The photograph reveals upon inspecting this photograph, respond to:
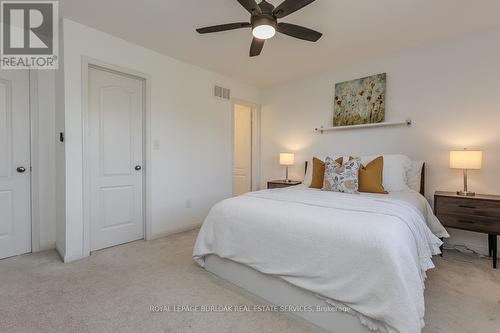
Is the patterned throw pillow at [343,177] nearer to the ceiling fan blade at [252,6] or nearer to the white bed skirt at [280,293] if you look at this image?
the white bed skirt at [280,293]

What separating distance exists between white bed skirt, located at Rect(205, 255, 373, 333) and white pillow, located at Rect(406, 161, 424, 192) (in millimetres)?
2138

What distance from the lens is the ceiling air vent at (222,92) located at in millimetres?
3971

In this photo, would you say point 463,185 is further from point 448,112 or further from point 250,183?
point 250,183

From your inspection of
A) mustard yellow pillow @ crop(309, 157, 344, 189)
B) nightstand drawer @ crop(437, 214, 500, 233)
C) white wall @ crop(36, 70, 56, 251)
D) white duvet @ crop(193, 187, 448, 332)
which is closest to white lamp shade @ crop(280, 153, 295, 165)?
mustard yellow pillow @ crop(309, 157, 344, 189)

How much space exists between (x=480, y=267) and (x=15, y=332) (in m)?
3.75

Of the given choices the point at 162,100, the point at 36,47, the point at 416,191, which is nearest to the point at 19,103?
the point at 36,47

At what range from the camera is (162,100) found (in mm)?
3277

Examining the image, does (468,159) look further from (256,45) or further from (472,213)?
(256,45)

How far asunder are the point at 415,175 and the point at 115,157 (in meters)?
3.56

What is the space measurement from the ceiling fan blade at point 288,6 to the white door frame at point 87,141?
1.93 metres

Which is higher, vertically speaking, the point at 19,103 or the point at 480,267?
the point at 19,103

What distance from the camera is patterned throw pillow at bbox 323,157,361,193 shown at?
8.73 ft

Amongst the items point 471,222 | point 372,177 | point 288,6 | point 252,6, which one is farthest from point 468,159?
point 252,6

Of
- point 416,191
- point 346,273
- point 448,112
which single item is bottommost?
point 346,273
